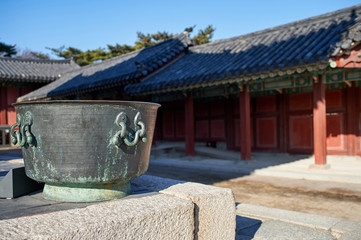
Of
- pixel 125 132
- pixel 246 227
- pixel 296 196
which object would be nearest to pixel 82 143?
pixel 125 132

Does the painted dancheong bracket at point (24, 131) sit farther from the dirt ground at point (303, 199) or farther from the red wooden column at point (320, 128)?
the red wooden column at point (320, 128)

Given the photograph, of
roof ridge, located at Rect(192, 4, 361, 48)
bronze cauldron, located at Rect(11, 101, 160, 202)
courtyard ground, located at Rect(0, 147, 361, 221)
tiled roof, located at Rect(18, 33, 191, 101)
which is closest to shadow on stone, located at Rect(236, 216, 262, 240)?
courtyard ground, located at Rect(0, 147, 361, 221)

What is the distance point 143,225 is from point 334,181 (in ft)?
18.5

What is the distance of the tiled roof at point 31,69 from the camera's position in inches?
717

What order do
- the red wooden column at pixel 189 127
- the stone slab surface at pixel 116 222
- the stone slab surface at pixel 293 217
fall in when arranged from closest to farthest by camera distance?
the stone slab surface at pixel 116 222, the stone slab surface at pixel 293 217, the red wooden column at pixel 189 127

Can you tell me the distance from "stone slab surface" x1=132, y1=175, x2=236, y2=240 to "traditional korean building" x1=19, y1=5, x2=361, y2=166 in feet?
16.9

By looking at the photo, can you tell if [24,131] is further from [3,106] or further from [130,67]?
[3,106]

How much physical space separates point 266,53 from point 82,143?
751cm

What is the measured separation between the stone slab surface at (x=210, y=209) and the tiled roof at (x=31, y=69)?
18.0 metres

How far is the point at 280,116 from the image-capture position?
1101 cm

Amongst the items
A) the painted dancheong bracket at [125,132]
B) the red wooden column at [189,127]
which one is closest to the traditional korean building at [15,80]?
the red wooden column at [189,127]

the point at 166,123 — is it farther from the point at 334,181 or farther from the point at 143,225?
the point at 143,225

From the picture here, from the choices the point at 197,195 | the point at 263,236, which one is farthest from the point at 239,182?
the point at 197,195

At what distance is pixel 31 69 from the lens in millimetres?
20219
